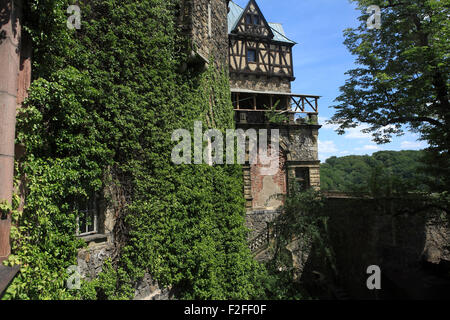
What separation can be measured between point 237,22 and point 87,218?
1840 centimetres

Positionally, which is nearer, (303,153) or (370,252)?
(370,252)

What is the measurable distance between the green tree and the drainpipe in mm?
9735

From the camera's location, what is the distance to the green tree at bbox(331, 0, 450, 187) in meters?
8.48

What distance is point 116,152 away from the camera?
4508 millimetres

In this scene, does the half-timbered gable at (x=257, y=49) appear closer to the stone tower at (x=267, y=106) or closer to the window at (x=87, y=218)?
the stone tower at (x=267, y=106)

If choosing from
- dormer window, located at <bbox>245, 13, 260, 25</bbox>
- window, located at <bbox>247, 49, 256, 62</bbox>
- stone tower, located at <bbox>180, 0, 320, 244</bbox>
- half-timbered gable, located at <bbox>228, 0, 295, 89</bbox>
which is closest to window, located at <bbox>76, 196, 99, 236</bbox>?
stone tower, located at <bbox>180, 0, 320, 244</bbox>

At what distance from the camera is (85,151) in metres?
3.98

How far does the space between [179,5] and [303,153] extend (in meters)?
12.1

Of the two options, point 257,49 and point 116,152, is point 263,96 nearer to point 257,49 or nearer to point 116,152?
point 257,49

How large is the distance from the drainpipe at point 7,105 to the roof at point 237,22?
17.5 metres

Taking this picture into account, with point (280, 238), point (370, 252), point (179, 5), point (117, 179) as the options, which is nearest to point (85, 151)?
point (117, 179)

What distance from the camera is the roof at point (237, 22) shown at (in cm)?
1952

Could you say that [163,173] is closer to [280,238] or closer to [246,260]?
[246,260]

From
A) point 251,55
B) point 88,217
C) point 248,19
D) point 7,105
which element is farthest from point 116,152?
point 248,19
